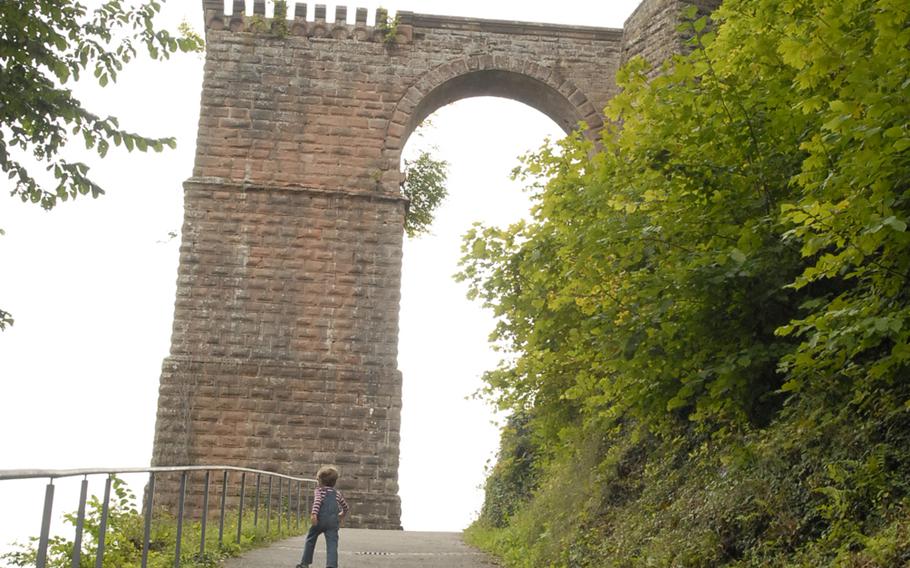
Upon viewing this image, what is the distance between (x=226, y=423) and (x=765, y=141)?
36.4 ft

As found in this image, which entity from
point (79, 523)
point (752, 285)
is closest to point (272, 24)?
point (752, 285)

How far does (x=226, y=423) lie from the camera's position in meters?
15.6

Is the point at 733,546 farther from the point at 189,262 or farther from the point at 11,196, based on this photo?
the point at 189,262

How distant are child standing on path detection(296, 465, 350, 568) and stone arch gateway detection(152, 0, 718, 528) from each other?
23.9 feet

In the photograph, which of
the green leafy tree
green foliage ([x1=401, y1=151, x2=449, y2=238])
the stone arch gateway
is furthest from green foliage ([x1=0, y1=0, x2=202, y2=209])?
green foliage ([x1=401, y1=151, x2=449, y2=238])

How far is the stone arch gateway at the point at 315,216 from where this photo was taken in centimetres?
1562

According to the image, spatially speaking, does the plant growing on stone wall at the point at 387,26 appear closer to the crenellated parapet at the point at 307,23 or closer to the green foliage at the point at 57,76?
the crenellated parapet at the point at 307,23

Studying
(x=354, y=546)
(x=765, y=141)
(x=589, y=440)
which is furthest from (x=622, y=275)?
(x=354, y=546)

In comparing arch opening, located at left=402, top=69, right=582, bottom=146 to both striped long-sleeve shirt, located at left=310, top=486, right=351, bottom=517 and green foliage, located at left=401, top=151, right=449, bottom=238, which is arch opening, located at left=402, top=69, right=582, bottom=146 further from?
striped long-sleeve shirt, located at left=310, top=486, right=351, bottom=517

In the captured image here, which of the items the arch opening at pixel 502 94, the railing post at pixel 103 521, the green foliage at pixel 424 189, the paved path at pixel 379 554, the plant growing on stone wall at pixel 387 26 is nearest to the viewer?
the railing post at pixel 103 521

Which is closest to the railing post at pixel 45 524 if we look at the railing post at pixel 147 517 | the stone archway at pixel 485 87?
the railing post at pixel 147 517

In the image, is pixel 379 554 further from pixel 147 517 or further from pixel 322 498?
pixel 147 517

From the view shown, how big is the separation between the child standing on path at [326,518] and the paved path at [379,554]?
507mm

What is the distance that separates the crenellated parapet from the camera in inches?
670
